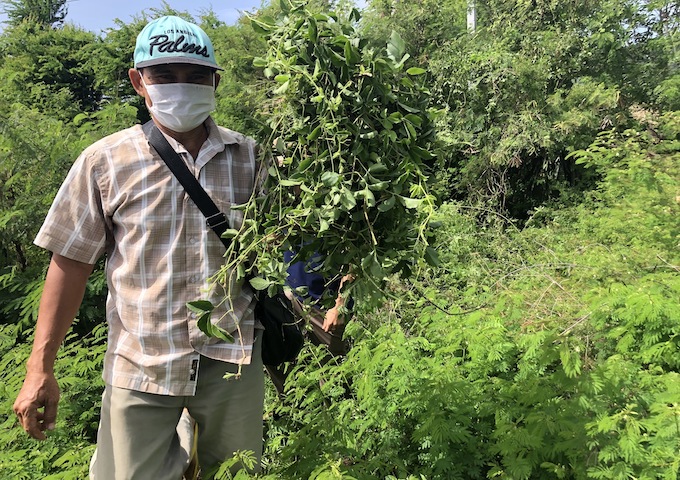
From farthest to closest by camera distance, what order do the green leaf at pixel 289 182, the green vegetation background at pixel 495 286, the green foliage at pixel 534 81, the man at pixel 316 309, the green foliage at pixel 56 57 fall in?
the green foliage at pixel 56 57
the green foliage at pixel 534 81
the green vegetation background at pixel 495 286
the man at pixel 316 309
the green leaf at pixel 289 182

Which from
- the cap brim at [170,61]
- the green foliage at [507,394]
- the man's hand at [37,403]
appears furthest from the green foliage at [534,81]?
the man's hand at [37,403]

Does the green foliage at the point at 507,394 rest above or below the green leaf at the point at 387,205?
below

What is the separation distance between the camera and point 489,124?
30.6 feet

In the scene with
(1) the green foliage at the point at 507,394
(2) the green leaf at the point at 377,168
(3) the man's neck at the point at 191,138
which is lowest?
(1) the green foliage at the point at 507,394

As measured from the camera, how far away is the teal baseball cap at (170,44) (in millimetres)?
1813

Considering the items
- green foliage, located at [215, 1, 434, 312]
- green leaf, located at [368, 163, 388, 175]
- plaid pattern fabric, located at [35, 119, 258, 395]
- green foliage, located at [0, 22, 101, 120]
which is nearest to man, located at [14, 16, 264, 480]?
plaid pattern fabric, located at [35, 119, 258, 395]

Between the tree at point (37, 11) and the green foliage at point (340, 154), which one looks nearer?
the green foliage at point (340, 154)

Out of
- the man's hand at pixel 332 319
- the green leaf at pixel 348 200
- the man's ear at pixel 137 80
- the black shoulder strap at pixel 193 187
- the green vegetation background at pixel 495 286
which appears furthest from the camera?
the man's hand at pixel 332 319

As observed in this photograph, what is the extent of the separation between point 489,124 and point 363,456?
7860mm

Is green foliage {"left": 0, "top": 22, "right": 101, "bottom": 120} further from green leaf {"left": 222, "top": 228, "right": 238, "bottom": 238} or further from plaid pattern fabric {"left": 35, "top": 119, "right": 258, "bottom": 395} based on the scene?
green leaf {"left": 222, "top": 228, "right": 238, "bottom": 238}

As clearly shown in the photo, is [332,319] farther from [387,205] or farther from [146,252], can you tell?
[387,205]

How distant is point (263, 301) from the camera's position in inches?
79.2

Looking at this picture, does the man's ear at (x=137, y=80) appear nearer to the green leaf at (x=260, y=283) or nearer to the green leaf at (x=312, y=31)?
the green leaf at (x=312, y=31)

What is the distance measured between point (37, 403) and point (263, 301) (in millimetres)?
895
